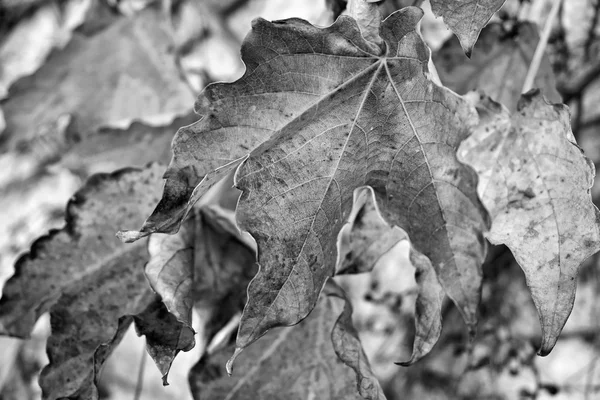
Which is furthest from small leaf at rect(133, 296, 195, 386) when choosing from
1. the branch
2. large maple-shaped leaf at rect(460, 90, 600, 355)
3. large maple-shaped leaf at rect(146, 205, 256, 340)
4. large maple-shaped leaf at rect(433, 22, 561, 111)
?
the branch

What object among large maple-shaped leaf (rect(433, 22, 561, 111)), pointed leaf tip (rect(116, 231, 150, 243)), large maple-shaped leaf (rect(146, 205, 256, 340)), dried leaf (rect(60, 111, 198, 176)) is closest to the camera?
pointed leaf tip (rect(116, 231, 150, 243))

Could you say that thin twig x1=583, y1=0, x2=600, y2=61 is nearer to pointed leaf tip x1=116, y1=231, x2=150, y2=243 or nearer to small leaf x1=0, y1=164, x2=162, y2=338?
small leaf x1=0, y1=164, x2=162, y2=338

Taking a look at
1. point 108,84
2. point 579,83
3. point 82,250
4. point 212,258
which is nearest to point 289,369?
point 212,258

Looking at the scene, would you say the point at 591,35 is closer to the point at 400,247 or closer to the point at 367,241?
the point at 400,247

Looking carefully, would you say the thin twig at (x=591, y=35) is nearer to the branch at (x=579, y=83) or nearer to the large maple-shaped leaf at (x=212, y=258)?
the branch at (x=579, y=83)

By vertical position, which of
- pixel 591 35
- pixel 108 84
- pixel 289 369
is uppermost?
pixel 108 84

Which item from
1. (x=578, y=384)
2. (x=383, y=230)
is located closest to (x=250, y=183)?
(x=383, y=230)
